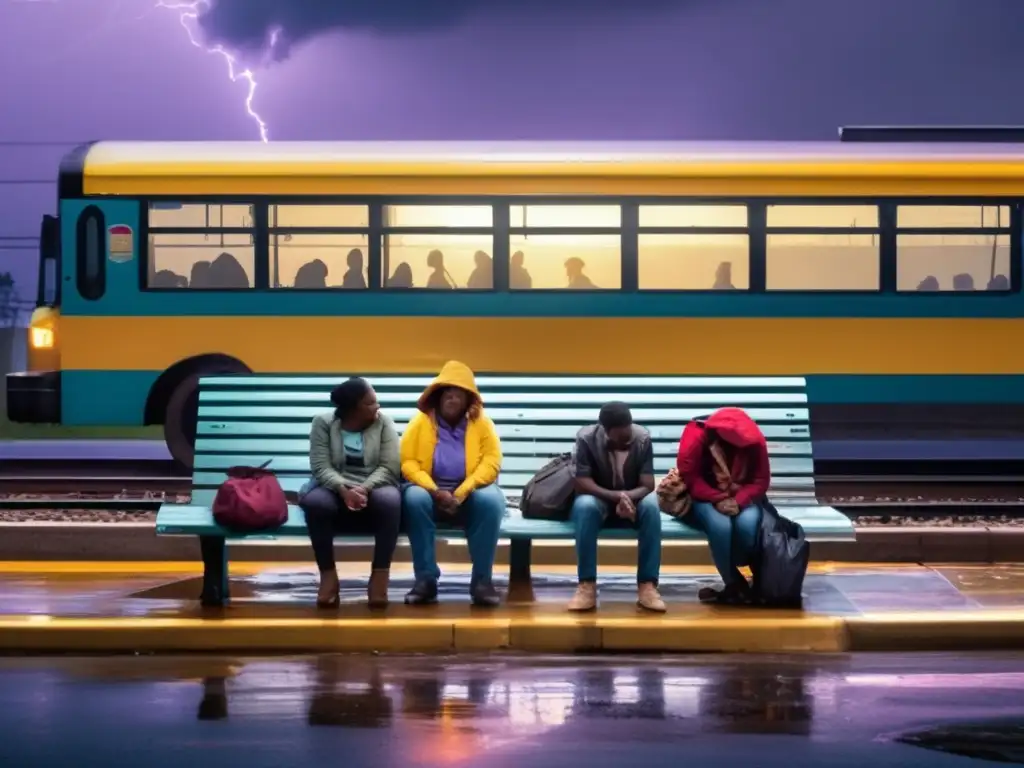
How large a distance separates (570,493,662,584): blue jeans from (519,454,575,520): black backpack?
164 millimetres

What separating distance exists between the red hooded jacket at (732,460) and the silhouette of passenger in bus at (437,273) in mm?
6769

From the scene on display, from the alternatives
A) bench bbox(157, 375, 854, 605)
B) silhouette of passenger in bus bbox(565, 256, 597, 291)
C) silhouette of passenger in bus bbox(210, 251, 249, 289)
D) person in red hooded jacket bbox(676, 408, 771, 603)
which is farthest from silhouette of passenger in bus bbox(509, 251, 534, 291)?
person in red hooded jacket bbox(676, 408, 771, 603)

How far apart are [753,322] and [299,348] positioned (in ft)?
13.3

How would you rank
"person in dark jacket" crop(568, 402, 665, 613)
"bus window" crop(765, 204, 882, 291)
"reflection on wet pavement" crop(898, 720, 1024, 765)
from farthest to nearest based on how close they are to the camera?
"bus window" crop(765, 204, 882, 291) < "person in dark jacket" crop(568, 402, 665, 613) < "reflection on wet pavement" crop(898, 720, 1024, 765)

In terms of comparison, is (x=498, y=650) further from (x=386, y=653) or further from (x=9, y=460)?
(x=9, y=460)

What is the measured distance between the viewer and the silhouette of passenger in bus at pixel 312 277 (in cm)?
1401

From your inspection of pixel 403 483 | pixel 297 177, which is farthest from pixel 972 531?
pixel 297 177

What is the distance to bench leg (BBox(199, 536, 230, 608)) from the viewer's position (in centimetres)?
719

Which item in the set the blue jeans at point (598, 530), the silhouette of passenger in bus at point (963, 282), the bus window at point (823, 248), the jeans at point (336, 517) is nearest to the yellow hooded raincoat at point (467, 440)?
the jeans at point (336, 517)

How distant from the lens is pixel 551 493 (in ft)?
24.2

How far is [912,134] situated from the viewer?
48.7 ft

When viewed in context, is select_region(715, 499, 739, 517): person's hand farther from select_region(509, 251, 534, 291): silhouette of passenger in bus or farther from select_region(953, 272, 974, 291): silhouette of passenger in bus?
select_region(953, 272, 974, 291): silhouette of passenger in bus

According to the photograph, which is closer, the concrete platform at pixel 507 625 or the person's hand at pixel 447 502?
the concrete platform at pixel 507 625

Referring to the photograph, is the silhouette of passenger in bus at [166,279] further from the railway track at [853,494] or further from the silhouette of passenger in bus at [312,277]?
the railway track at [853,494]
